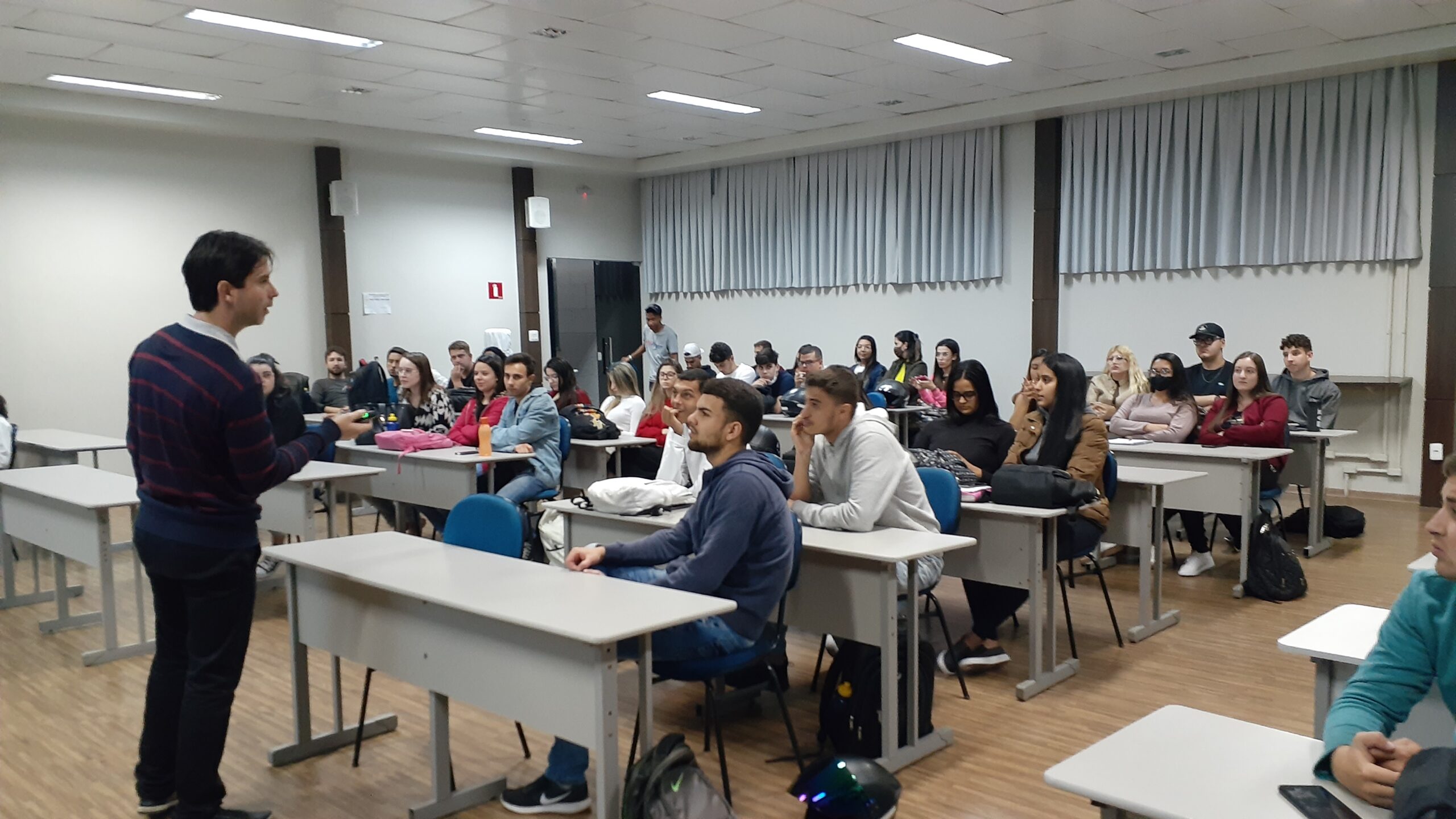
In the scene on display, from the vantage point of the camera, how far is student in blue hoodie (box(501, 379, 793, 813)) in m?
2.89

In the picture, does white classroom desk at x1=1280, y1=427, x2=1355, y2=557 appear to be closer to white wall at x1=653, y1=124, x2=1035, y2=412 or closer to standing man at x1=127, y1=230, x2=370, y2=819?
white wall at x1=653, y1=124, x2=1035, y2=412

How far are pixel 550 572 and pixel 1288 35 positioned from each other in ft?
23.0

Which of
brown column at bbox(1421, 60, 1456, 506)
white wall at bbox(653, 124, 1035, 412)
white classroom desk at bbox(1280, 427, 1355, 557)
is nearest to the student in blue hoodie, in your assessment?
white classroom desk at bbox(1280, 427, 1355, 557)

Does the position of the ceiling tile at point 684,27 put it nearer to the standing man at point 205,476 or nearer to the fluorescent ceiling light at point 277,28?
the fluorescent ceiling light at point 277,28

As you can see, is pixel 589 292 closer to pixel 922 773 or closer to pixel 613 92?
pixel 613 92

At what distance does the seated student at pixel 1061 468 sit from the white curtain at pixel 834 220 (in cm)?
596

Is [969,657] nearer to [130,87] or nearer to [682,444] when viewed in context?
[682,444]

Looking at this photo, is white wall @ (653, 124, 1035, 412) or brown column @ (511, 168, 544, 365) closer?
white wall @ (653, 124, 1035, 412)

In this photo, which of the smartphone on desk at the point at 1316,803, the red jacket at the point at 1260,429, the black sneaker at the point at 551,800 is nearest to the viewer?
the smartphone on desk at the point at 1316,803

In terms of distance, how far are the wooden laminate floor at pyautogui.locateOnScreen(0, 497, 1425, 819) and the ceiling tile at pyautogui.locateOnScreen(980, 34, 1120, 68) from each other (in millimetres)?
4131

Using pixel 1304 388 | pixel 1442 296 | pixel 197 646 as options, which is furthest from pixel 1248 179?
pixel 197 646

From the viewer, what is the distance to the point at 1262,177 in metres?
8.44

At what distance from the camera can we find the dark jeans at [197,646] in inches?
107

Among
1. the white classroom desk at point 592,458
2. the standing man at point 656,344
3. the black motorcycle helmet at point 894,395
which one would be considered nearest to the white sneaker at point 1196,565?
the black motorcycle helmet at point 894,395
